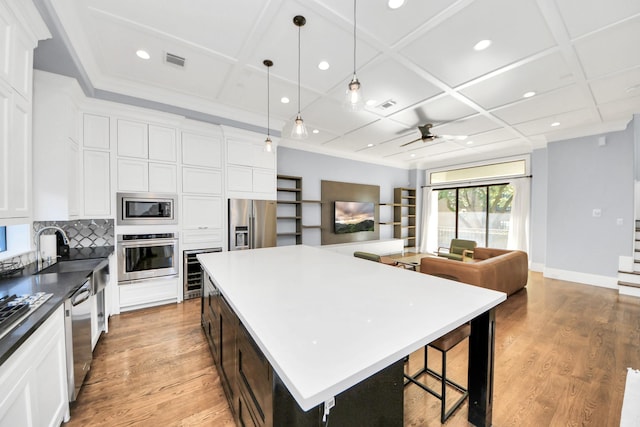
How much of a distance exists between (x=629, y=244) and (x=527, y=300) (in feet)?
7.89

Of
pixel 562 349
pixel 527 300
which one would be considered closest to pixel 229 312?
pixel 562 349

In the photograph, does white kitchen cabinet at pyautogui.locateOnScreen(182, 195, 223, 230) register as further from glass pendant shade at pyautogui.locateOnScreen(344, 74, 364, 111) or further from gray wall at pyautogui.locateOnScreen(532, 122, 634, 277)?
gray wall at pyautogui.locateOnScreen(532, 122, 634, 277)

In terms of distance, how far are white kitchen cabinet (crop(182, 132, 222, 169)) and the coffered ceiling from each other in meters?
0.44

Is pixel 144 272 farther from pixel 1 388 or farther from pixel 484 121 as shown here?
pixel 484 121

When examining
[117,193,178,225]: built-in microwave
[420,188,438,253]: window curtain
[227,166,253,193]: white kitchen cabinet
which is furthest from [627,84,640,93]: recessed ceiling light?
[117,193,178,225]: built-in microwave

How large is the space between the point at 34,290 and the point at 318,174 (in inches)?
203

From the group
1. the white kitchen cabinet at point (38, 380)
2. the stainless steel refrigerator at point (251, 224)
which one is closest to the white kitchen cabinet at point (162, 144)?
the stainless steel refrigerator at point (251, 224)

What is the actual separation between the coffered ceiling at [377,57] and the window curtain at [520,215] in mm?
1838

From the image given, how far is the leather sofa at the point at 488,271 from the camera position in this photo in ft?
10.3

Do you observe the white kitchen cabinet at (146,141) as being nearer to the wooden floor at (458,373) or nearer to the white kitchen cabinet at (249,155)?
the white kitchen cabinet at (249,155)

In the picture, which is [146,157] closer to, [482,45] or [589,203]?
[482,45]

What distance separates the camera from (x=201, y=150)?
12.1 ft

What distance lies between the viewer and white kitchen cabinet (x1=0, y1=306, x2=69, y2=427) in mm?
972

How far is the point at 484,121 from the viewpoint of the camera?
4.26 meters
